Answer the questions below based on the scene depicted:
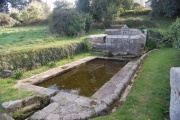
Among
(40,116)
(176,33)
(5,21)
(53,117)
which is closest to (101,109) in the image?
(53,117)

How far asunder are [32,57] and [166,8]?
15050mm

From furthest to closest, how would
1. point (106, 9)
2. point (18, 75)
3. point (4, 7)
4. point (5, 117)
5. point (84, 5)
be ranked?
point (4, 7)
point (84, 5)
point (106, 9)
point (18, 75)
point (5, 117)

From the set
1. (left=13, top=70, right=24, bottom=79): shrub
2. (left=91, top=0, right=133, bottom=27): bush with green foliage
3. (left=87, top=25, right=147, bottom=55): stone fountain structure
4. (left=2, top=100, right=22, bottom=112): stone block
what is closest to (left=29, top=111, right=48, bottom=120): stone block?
(left=2, top=100, right=22, bottom=112): stone block

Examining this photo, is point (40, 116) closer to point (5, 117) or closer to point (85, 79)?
point (5, 117)

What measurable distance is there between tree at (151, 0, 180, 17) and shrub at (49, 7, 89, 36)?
921cm

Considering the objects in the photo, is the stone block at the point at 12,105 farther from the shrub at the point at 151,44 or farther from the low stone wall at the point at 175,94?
the shrub at the point at 151,44

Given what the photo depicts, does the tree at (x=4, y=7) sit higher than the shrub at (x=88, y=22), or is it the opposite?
the tree at (x=4, y=7)

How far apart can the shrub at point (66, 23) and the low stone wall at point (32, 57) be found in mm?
3836

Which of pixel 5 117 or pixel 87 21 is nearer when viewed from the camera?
pixel 5 117

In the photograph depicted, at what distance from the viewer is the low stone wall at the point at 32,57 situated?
6.57m

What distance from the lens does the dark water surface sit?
5873 millimetres

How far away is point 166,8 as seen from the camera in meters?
17.0

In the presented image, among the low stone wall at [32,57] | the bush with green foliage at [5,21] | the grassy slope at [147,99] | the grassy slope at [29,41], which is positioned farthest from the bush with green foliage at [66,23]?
the bush with green foliage at [5,21]

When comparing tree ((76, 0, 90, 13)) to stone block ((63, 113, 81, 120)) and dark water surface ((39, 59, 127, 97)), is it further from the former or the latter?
stone block ((63, 113, 81, 120))
